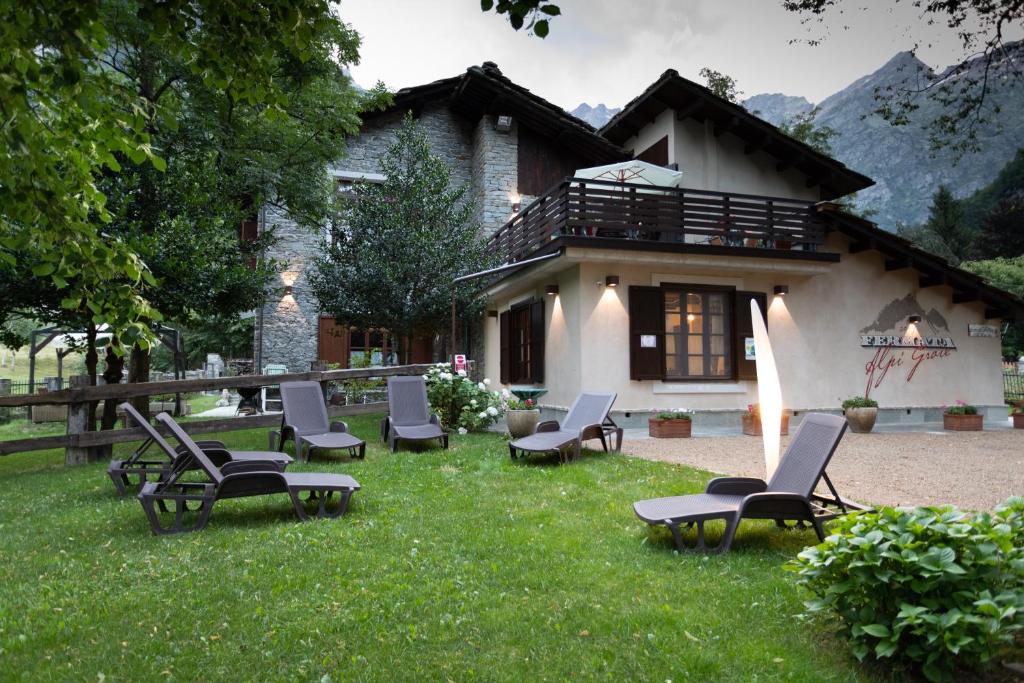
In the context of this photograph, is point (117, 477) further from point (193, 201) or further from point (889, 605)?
point (889, 605)

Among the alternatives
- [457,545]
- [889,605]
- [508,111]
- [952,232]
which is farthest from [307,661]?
[952,232]

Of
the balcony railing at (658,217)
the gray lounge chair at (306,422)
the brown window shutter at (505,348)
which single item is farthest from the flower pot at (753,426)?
the gray lounge chair at (306,422)

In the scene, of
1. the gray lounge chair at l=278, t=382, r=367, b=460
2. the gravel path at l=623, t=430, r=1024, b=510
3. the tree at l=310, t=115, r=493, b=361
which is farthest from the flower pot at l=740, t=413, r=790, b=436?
the gray lounge chair at l=278, t=382, r=367, b=460

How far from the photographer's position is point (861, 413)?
1130 cm

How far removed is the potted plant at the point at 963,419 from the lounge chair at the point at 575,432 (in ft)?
25.6

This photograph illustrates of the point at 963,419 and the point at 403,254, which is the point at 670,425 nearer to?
the point at 963,419

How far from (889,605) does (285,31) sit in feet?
11.8

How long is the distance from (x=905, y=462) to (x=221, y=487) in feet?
25.1

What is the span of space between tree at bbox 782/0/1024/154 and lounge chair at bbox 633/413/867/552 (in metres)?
4.20

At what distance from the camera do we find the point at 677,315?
11.9m

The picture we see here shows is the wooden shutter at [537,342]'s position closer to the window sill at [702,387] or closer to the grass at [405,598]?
the window sill at [702,387]

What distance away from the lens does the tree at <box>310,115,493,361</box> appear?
1375cm

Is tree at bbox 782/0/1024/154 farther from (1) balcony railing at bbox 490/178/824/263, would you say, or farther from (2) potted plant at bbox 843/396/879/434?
(2) potted plant at bbox 843/396/879/434

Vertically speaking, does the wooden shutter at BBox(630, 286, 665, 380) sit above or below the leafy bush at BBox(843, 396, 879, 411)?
above
